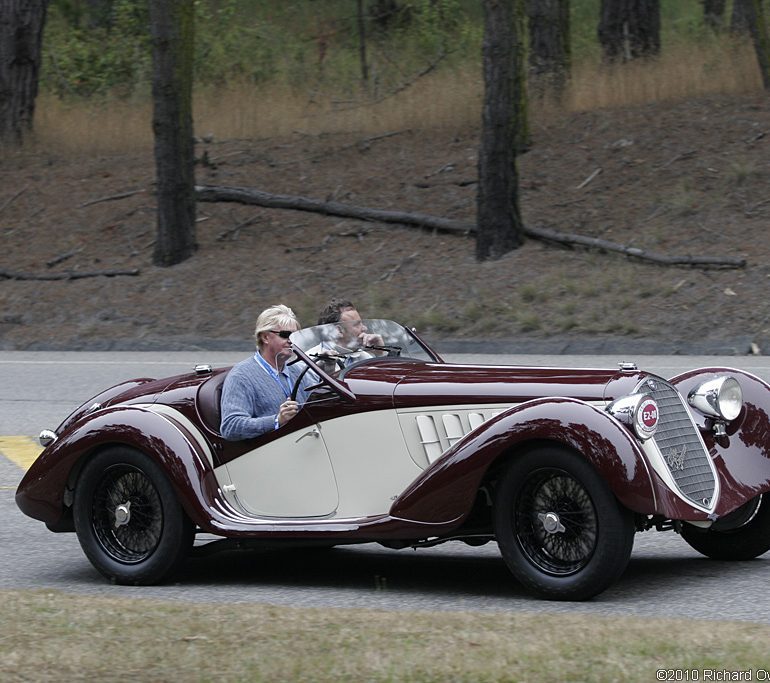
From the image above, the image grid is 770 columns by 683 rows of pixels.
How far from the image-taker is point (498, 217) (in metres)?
19.3

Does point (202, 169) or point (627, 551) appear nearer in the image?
point (627, 551)

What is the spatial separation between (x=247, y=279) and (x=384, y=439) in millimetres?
13833

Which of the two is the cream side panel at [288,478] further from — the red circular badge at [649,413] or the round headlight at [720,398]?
the round headlight at [720,398]

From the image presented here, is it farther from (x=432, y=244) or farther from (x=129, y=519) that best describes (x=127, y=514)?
(x=432, y=244)

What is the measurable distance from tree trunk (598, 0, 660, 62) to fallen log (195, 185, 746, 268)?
22.2ft

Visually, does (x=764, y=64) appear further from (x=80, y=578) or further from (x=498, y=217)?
(x=80, y=578)

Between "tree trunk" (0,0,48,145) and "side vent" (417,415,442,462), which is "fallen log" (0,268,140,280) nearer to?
"tree trunk" (0,0,48,145)

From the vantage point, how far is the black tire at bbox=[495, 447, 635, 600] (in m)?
5.89

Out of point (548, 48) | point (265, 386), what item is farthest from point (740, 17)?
point (265, 386)

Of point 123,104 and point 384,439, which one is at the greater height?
point 123,104

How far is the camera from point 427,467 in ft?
21.1

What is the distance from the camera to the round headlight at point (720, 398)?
684 centimetres

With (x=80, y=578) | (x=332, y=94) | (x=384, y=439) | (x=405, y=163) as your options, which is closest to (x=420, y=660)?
(x=384, y=439)

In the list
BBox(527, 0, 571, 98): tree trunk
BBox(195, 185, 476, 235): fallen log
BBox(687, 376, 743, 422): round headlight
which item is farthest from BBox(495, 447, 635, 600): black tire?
BBox(527, 0, 571, 98): tree trunk
